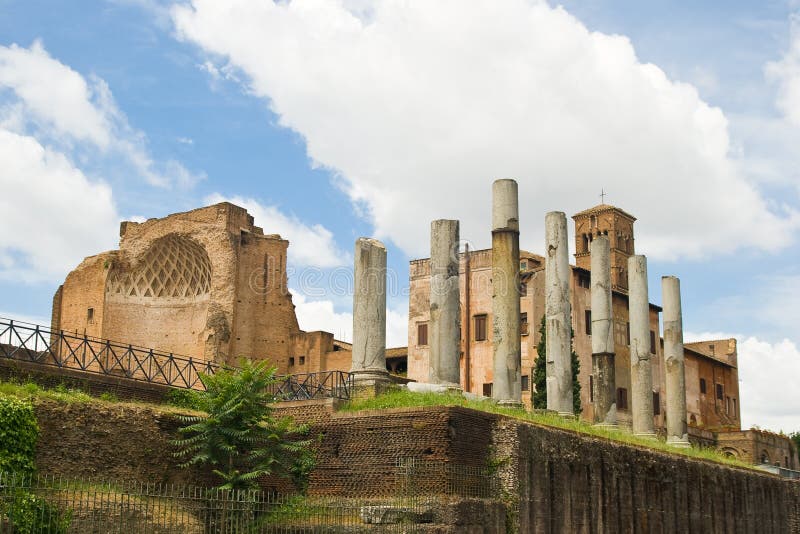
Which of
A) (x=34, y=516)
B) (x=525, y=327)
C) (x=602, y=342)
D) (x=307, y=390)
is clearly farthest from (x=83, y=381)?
(x=525, y=327)

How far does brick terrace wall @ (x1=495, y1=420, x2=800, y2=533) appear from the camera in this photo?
15180mm

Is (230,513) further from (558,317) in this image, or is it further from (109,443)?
(558,317)

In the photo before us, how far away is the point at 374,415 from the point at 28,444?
5092mm

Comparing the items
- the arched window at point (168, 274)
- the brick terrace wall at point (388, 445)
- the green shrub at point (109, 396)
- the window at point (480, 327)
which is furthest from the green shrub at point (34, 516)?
the window at point (480, 327)

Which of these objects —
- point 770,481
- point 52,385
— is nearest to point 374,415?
point 52,385

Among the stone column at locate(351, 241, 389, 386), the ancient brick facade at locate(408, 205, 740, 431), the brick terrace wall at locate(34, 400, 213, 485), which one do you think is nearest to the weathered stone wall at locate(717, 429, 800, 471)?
the ancient brick facade at locate(408, 205, 740, 431)

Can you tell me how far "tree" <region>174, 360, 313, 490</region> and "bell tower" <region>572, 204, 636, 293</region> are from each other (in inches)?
1516

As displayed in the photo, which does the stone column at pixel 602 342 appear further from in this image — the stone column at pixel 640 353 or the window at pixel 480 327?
the window at pixel 480 327

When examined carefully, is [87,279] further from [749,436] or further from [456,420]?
[749,436]

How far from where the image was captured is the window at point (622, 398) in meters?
36.8

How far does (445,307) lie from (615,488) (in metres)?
4.61

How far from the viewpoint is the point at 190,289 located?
112ft

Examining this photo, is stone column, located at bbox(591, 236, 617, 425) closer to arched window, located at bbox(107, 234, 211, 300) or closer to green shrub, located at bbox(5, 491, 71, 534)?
green shrub, located at bbox(5, 491, 71, 534)

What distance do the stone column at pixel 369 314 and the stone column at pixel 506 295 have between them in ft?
8.79
